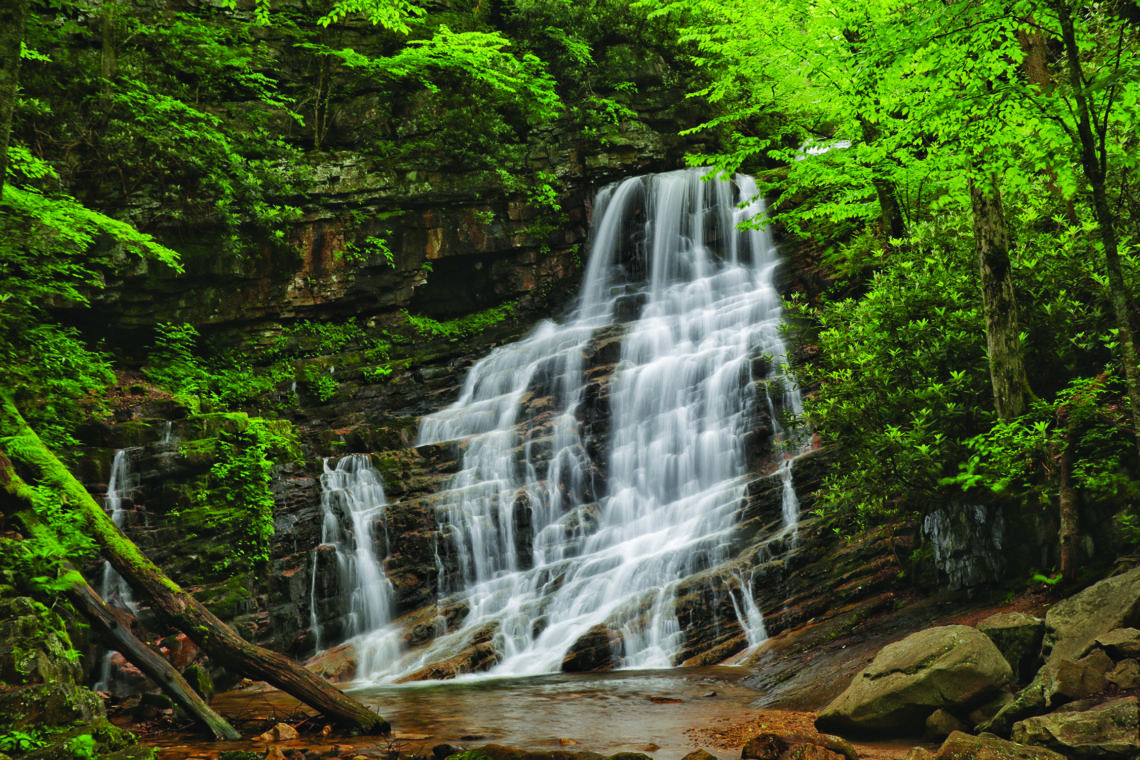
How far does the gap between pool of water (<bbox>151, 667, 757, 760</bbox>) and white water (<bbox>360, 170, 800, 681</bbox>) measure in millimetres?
1039

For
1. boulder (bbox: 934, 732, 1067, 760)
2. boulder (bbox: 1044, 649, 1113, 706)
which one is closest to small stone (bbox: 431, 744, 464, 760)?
boulder (bbox: 934, 732, 1067, 760)

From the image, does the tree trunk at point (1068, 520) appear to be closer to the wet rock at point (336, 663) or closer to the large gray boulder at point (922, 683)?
the large gray boulder at point (922, 683)

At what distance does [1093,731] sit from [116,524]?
13.8 meters

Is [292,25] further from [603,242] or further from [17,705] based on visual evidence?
[17,705]

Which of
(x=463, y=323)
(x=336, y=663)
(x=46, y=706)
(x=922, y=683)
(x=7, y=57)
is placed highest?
(x=7, y=57)

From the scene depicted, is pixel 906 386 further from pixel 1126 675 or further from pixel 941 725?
pixel 1126 675

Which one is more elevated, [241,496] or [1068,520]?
[241,496]

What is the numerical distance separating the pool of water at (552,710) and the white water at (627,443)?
104 centimetres

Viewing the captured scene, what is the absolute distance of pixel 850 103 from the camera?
9273 mm

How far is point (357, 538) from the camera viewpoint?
44.2 ft

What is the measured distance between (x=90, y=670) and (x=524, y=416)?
31.9 feet

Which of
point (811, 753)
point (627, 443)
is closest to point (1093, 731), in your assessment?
point (811, 753)

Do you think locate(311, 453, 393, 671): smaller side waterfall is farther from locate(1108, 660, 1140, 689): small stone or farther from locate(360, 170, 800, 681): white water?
locate(1108, 660, 1140, 689): small stone

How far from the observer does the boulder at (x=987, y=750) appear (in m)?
3.83
